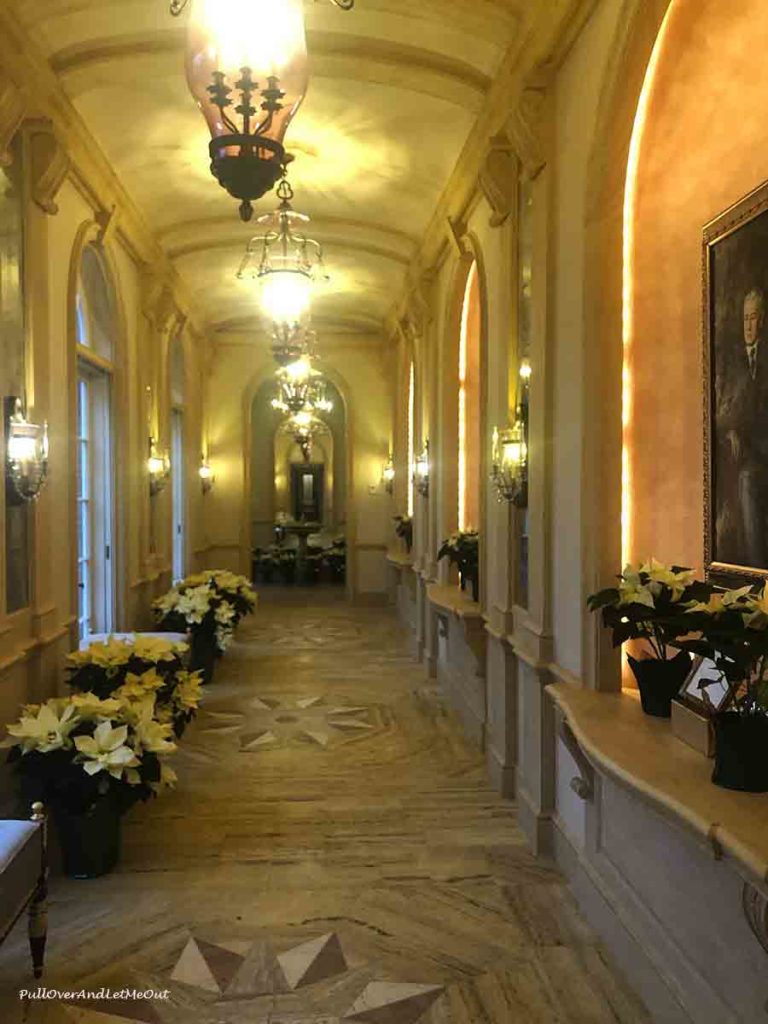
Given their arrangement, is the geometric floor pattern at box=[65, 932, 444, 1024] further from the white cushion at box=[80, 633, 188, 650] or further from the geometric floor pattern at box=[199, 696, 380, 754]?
the white cushion at box=[80, 633, 188, 650]

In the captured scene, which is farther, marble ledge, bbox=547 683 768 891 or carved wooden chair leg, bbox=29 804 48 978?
carved wooden chair leg, bbox=29 804 48 978

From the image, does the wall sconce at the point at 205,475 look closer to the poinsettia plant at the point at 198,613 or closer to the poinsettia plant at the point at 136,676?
the poinsettia plant at the point at 198,613

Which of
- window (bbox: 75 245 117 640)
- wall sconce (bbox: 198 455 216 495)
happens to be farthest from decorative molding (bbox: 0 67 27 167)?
wall sconce (bbox: 198 455 216 495)

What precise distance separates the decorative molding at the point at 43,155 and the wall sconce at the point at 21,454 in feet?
4.08

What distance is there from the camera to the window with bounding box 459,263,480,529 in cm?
743

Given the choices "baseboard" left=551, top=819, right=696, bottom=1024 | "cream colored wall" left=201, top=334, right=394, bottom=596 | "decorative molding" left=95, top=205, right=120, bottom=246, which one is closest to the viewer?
"baseboard" left=551, top=819, right=696, bottom=1024

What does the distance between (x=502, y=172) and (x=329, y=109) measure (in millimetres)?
1406

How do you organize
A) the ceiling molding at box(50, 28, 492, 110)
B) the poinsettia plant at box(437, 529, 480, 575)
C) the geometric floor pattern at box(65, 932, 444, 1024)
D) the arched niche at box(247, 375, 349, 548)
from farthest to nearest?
the arched niche at box(247, 375, 349, 548) < the poinsettia plant at box(437, 529, 480, 575) < the ceiling molding at box(50, 28, 492, 110) < the geometric floor pattern at box(65, 932, 444, 1024)

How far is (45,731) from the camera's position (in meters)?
3.85

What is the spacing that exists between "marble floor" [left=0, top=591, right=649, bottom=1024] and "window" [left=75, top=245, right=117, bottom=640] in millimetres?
1630

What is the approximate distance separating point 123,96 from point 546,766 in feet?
15.1

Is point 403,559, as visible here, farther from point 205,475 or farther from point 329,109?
point 329,109

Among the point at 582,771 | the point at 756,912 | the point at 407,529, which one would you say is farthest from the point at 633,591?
the point at 407,529

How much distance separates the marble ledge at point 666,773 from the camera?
2.05m
